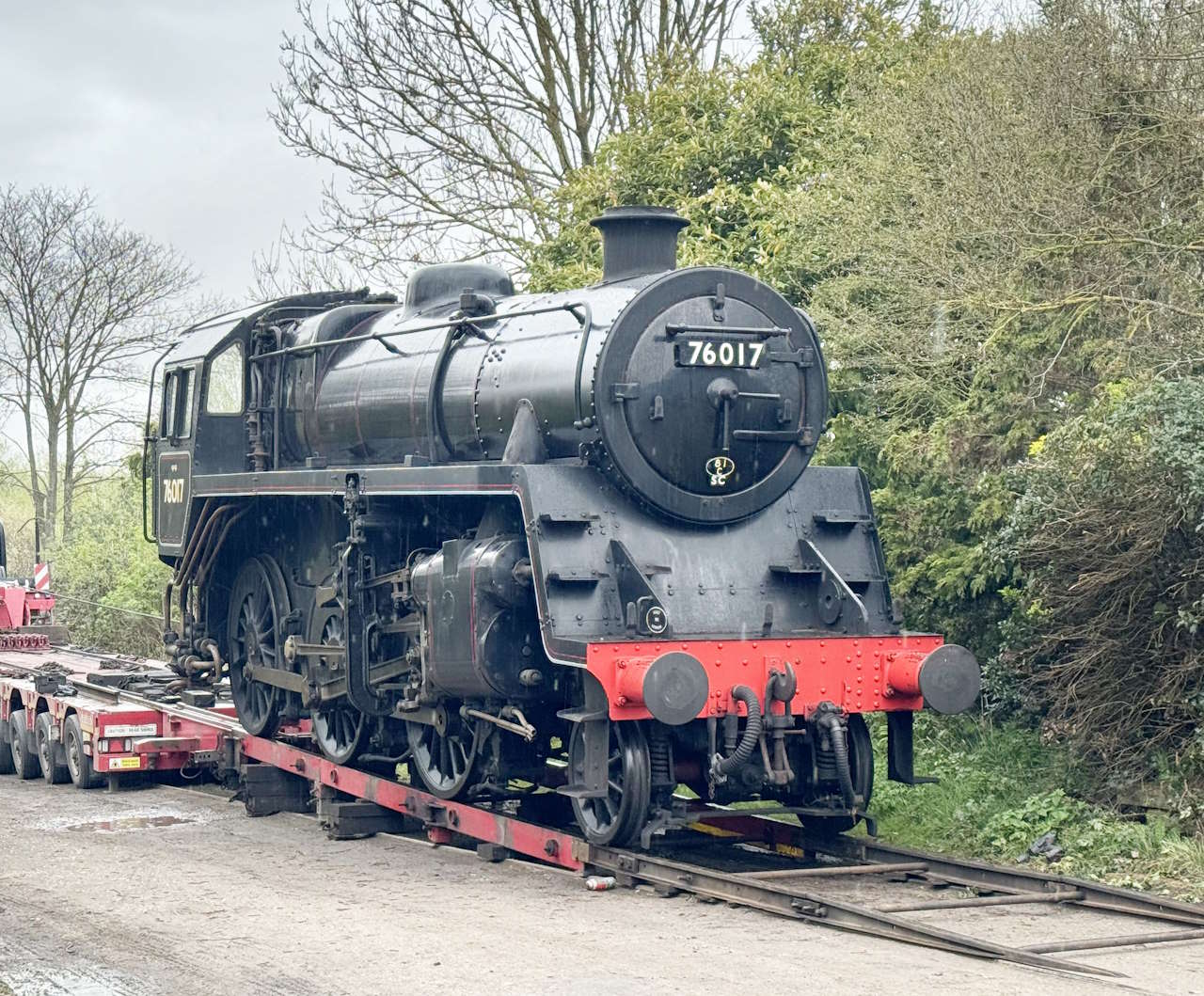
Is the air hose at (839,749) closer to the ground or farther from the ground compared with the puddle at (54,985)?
farther from the ground

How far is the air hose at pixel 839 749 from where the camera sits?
7930 mm

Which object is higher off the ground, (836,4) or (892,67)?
(836,4)

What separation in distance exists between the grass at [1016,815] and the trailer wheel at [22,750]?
6.95m

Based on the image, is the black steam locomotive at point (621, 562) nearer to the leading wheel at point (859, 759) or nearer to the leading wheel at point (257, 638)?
the leading wheel at point (859, 759)

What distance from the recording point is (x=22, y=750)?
13.4 meters

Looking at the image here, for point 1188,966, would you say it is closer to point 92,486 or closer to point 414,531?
point 414,531

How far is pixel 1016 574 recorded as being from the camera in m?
9.88

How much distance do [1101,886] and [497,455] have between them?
12.7 feet

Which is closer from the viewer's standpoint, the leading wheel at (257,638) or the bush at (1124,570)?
the bush at (1124,570)

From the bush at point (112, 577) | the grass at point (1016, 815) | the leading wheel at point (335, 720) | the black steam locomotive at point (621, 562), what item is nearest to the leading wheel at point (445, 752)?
the black steam locomotive at point (621, 562)

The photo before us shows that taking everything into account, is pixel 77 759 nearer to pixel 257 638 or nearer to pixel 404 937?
pixel 257 638

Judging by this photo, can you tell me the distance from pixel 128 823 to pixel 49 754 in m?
2.67

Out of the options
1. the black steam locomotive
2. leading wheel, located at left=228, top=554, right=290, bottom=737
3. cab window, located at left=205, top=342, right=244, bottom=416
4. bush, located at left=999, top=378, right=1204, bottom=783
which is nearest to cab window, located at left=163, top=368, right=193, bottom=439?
cab window, located at left=205, top=342, right=244, bottom=416

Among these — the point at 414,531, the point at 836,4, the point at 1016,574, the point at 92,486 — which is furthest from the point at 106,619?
the point at 1016,574
